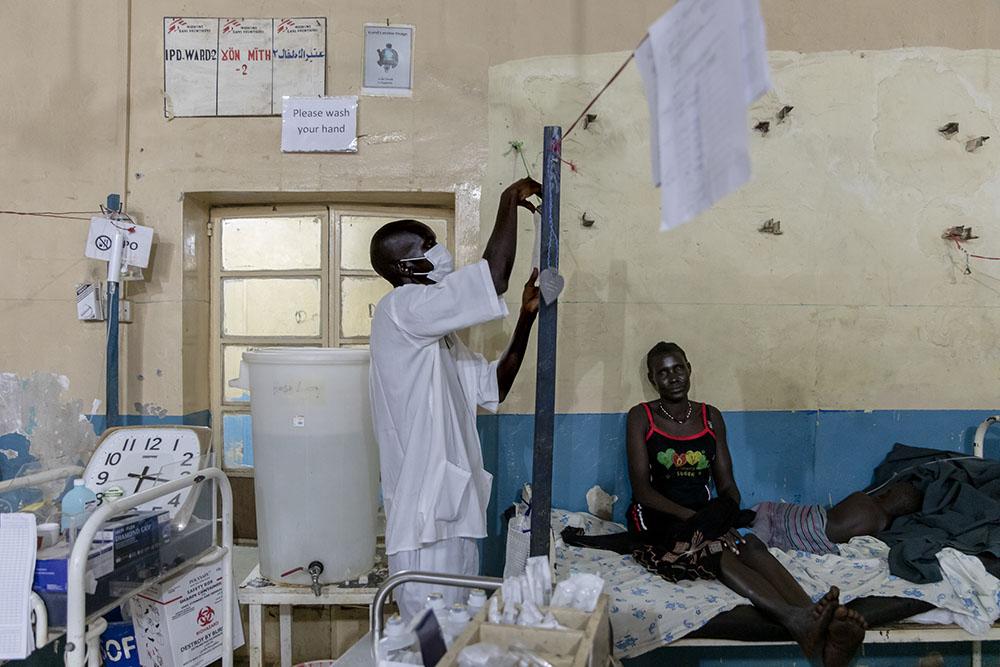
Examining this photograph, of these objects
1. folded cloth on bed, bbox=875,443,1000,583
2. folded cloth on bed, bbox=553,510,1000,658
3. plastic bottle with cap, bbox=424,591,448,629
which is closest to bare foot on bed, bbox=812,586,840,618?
folded cloth on bed, bbox=553,510,1000,658

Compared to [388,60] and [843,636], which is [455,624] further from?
[388,60]

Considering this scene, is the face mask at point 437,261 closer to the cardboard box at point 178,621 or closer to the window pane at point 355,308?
the window pane at point 355,308

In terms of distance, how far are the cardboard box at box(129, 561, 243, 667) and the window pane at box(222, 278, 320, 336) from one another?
128 cm

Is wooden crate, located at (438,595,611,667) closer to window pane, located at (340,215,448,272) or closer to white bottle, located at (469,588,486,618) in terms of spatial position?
white bottle, located at (469,588,486,618)

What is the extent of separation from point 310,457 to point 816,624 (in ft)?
5.81

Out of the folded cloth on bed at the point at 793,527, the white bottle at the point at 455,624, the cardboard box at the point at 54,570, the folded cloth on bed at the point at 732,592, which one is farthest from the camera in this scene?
the folded cloth on bed at the point at 793,527

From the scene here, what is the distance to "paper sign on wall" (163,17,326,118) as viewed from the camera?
3.37 meters

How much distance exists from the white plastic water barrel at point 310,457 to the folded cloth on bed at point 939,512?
6.61 ft

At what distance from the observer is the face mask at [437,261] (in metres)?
2.51

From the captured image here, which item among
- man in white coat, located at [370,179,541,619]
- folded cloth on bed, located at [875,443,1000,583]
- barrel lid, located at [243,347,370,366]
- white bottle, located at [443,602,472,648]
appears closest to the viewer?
white bottle, located at [443,602,472,648]

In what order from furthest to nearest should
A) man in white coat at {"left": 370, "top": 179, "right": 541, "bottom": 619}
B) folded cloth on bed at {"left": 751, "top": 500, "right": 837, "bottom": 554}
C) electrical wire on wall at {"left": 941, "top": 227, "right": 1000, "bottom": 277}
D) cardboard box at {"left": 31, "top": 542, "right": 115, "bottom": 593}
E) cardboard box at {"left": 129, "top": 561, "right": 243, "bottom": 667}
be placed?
electrical wire on wall at {"left": 941, "top": 227, "right": 1000, "bottom": 277}
folded cloth on bed at {"left": 751, "top": 500, "right": 837, "bottom": 554}
cardboard box at {"left": 129, "top": 561, "right": 243, "bottom": 667}
man in white coat at {"left": 370, "top": 179, "right": 541, "bottom": 619}
cardboard box at {"left": 31, "top": 542, "right": 115, "bottom": 593}

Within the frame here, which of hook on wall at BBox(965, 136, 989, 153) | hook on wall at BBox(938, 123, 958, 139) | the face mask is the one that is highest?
hook on wall at BBox(938, 123, 958, 139)

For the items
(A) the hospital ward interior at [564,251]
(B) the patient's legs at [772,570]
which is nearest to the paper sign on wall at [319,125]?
(A) the hospital ward interior at [564,251]

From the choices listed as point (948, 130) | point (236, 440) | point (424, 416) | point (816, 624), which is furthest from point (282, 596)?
point (948, 130)
